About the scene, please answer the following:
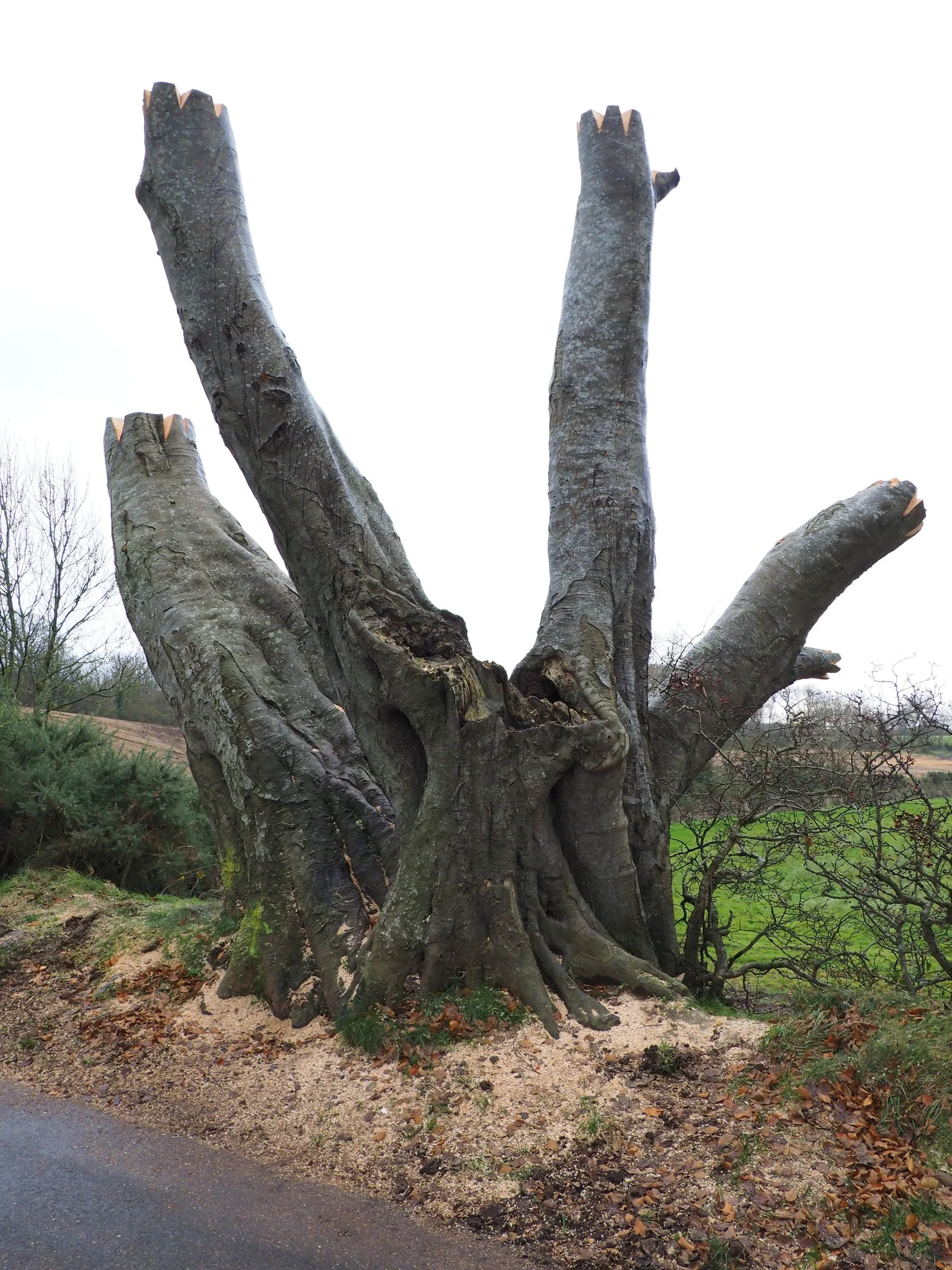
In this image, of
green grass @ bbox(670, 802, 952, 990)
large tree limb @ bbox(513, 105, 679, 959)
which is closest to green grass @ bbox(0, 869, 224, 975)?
large tree limb @ bbox(513, 105, 679, 959)

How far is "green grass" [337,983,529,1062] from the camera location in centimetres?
436

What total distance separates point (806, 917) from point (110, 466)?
6617 mm

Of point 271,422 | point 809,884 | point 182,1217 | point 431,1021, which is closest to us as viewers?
point 182,1217

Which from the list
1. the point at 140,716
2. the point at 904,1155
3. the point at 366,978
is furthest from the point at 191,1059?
the point at 140,716

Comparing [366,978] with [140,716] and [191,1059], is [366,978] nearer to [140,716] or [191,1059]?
[191,1059]

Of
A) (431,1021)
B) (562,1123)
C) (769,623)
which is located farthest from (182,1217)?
(769,623)

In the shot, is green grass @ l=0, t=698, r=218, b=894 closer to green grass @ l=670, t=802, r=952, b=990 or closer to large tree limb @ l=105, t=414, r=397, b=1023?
large tree limb @ l=105, t=414, r=397, b=1023

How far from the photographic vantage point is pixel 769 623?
6461mm

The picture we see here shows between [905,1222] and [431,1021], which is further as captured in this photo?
[431,1021]

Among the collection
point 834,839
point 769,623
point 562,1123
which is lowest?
point 562,1123

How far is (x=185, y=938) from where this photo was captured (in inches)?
248

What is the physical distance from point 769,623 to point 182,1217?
5074 mm

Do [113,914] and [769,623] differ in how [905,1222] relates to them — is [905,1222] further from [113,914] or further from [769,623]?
[113,914]

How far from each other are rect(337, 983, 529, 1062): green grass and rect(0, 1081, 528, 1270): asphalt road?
85 centimetres
